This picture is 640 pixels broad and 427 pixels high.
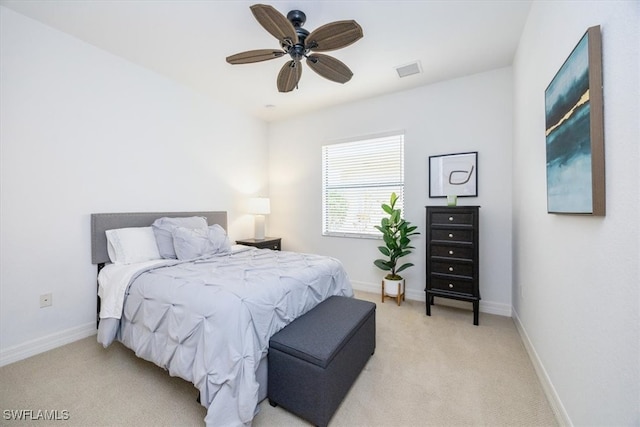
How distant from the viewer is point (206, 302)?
1.53 metres

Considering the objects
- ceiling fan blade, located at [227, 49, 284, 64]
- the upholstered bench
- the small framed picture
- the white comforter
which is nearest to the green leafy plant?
the small framed picture

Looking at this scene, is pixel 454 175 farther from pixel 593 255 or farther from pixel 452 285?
pixel 593 255

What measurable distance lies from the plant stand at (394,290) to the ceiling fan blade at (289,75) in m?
2.52

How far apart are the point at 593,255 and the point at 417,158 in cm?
248

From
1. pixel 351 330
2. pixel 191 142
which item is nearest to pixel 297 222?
pixel 191 142

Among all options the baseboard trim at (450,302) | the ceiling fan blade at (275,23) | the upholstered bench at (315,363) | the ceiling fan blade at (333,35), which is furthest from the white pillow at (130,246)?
the baseboard trim at (450,302)

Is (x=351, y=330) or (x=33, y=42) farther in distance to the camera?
(x=33, y=42)

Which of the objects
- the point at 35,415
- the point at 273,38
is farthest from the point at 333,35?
the point at 35,415

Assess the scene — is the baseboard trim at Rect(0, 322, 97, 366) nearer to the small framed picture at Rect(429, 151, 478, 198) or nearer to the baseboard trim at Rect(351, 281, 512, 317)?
the baseboard trim at Rect(351, 281, 512, 317)

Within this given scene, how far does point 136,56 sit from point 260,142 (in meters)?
2.05

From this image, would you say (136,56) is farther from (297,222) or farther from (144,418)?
(144,418)

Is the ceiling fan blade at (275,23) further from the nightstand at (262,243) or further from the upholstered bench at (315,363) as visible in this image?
the nightstand at (262,243)

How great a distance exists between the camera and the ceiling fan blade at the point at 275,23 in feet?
5.28

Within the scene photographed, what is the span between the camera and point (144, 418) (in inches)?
59.4
